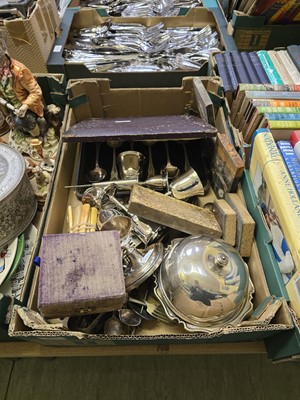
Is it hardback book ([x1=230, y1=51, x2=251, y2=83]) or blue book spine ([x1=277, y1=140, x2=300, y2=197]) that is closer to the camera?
blue book spine ([x1=277, y1=140, x2=300, y2=197])

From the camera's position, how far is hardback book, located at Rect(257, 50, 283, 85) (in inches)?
42.4

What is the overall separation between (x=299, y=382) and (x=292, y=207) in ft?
2.63

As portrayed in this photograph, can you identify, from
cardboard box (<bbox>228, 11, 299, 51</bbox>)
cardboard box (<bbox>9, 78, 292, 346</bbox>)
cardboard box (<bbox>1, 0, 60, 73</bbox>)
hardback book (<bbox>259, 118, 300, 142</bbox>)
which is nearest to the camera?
cardboard box (<bbox>9, 78, 292, 346</bbox>)

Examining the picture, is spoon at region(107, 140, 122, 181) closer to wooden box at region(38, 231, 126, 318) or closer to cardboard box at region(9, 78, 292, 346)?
cardboard box at region(9, 78, 292, 346)

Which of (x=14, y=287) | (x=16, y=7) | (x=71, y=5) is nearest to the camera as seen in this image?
(x=14, y=287)

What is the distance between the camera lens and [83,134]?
0.97m

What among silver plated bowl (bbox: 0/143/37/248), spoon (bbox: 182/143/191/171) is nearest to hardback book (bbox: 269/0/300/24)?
spoon (bbox: 182/143/191/171)

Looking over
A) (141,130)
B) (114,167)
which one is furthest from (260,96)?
(114,167)

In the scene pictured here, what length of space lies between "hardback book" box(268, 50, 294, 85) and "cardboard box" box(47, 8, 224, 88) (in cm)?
26

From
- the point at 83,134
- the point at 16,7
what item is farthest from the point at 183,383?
the point at 16,7

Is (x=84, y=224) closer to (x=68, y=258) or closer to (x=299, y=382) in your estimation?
(x=68, y=258)

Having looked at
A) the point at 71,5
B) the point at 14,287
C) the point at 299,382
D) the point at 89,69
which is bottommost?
the point at 299,382

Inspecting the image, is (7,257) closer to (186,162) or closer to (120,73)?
(186,162)

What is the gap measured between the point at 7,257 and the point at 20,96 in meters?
0.59
